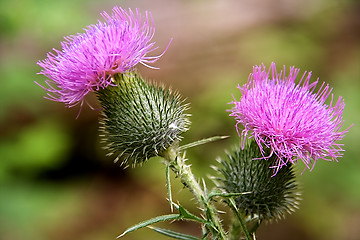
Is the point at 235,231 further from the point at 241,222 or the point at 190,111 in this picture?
the point at 190,111

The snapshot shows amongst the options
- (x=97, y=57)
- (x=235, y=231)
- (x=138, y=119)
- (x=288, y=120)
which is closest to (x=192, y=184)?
(x=235, y=231)

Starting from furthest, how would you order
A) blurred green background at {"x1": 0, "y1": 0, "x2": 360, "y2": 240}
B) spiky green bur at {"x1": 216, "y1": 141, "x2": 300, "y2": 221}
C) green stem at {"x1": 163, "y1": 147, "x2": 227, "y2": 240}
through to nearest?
blurred green background at {"x1": 0, "y1": 0, "x2": 360, "y2": 240}
spiky green bur at {"x1": 216, "y1": 141, "x2": 300, "y2": 221}
green stem at {"x1": 163, "y1": 147, "x2": 227, "y2": 240}

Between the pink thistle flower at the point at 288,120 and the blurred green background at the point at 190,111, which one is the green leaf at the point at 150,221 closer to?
the pink thistle flower at the point at 288,120

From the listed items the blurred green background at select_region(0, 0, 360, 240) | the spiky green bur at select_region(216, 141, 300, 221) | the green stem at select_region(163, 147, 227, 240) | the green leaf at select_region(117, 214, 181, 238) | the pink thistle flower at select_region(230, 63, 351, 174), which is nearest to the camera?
the green leaf at select_region(117, 214, 181, 238)

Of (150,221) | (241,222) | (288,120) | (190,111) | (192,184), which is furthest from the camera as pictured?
(190,111)

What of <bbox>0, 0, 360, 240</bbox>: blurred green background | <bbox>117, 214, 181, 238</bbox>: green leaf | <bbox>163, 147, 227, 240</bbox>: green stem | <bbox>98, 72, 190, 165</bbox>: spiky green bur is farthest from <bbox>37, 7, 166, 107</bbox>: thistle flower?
<bbox>0, 0, 360, 240</bbox>: blurred green background

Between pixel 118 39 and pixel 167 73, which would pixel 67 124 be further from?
pixel 118 39

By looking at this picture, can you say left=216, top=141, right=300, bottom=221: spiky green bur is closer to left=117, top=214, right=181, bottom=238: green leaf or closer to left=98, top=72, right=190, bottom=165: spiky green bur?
left=98, top=72, right=190, bottom=165: spiky green bur
